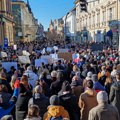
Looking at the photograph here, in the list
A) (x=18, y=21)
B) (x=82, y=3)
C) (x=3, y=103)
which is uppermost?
(x=18, y=21)

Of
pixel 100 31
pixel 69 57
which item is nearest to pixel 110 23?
pixel 100 31

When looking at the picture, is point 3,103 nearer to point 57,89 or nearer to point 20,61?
point 57,89

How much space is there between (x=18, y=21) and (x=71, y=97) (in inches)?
3078

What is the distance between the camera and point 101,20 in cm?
5697

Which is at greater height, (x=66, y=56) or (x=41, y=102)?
(x=66, y=56)

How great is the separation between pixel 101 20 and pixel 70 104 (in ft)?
165

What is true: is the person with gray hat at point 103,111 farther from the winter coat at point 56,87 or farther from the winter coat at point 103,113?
the winter coat at point 56,87

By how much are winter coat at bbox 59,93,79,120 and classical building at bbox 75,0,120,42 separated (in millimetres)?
31230

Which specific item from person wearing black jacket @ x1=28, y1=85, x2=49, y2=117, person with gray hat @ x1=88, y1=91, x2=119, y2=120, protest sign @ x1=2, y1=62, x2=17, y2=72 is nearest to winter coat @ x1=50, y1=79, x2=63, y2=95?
person wearing black jacket @ x1=28, y1=85, x2=49, y2=117

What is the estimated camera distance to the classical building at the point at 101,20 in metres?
45.8

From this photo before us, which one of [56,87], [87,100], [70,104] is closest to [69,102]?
[70,104]

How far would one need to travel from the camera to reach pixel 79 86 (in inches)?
369

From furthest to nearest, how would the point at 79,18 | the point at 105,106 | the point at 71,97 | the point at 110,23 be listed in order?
the point at 79,18
the point at 110,23
the point at 71,97
the point at 105,106

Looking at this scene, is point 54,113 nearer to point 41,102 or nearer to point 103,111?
point 103,111
